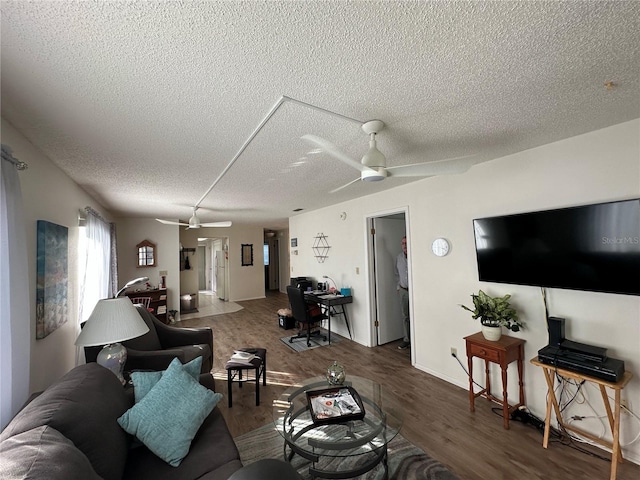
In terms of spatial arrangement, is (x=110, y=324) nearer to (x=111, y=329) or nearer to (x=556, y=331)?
(x=111, y=329)

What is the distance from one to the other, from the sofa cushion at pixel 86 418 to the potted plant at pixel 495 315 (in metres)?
2.81

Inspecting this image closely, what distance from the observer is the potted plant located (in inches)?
94.5

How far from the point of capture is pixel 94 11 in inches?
37.3

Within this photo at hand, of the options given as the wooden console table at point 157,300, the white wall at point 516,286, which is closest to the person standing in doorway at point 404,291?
the white wall at point 516,286

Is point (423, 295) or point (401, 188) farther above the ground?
point (401, 188)

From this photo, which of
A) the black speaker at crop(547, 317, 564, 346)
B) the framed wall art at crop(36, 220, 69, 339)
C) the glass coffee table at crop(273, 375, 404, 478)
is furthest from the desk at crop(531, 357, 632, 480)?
the framed wall art at crop(36, 220, 69, 339)

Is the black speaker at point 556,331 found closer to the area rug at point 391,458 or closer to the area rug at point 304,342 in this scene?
the area rug at point 391,458

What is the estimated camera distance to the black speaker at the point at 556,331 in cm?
210

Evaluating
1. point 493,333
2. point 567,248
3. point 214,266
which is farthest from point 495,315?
point 214,266

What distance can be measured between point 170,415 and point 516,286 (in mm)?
2989

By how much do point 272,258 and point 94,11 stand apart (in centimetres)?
972

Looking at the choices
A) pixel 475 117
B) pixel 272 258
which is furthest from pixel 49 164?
pixel 272 258

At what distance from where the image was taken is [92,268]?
343 centimetres

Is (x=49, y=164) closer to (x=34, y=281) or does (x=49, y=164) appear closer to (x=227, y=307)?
(x=34, y=281)
